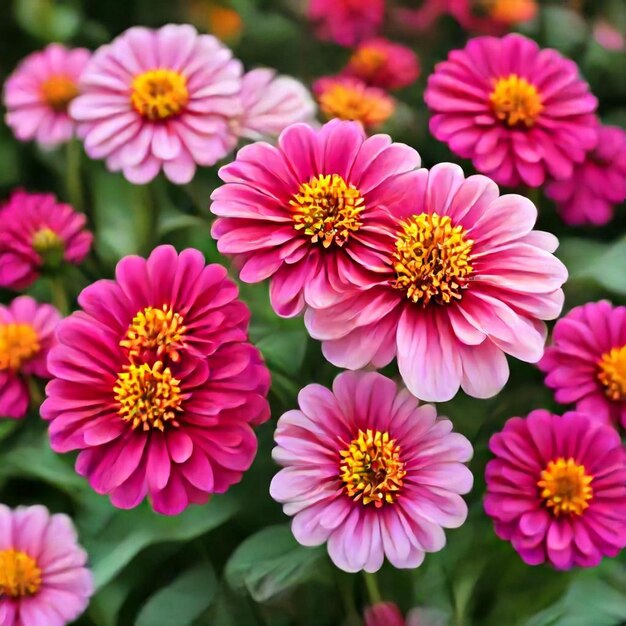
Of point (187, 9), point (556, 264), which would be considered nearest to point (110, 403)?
point (556, 264)

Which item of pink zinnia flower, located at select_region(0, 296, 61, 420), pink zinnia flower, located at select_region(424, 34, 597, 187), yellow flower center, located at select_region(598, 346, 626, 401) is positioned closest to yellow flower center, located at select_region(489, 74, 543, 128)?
pink zinnia flower, located at select_region(424, 34, 597, 187)

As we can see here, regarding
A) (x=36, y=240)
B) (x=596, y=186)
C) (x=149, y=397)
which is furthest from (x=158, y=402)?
(x=596, y=186)

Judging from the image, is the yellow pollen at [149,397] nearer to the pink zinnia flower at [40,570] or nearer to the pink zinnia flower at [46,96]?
the pink zinnia flower at [40,570]

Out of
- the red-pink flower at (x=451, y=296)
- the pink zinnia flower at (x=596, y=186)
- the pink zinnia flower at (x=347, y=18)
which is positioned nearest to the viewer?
the red-pink flower at (x=451, y=296)

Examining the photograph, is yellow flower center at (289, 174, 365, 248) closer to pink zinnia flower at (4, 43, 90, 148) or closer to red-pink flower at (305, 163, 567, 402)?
red-pink flower at (305, 163, 567, 402)

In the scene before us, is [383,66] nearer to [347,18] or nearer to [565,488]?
[347,18]

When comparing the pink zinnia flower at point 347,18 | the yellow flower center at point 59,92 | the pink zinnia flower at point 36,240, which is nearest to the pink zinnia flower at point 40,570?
the pink zinnia flower at point 36,240

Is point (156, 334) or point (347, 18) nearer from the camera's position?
point (156, 334)

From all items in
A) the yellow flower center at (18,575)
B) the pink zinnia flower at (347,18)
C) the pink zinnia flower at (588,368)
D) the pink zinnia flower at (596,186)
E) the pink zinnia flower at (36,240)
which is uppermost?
the pink zinnia flower at (347,18)
